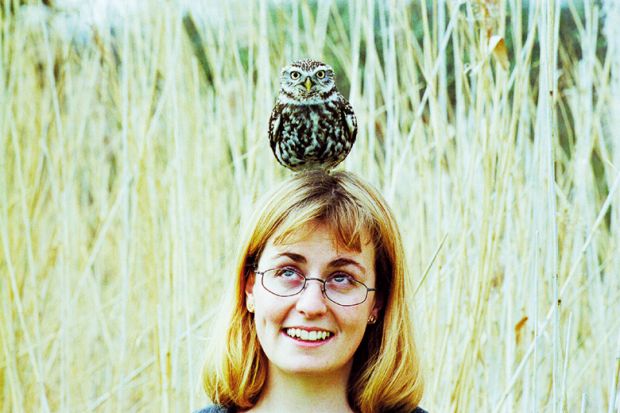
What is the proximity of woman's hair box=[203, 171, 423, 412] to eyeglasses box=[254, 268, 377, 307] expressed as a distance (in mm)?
43

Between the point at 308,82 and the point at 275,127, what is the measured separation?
0.30 ft

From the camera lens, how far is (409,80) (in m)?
1.51

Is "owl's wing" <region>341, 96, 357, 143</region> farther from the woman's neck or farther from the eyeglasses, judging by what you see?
the woman's neck

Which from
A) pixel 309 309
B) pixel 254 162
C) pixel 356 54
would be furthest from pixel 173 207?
pixel 309 309

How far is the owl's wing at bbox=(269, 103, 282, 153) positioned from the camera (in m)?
1.17

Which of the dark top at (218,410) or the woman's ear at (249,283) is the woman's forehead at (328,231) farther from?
the dark top at (218,410)

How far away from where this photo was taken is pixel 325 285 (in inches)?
39.6

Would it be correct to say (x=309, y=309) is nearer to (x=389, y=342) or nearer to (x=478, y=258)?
(x=389, y=342)

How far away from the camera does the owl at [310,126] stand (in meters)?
1.14

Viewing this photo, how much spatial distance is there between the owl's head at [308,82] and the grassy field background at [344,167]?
18 centimetres

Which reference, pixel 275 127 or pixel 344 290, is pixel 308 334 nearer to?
pixel 344 290

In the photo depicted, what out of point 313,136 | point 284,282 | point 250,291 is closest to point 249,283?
point 250,291

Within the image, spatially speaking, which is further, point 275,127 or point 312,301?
point 275,127

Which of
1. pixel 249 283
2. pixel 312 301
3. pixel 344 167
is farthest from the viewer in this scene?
pixel 344 167
